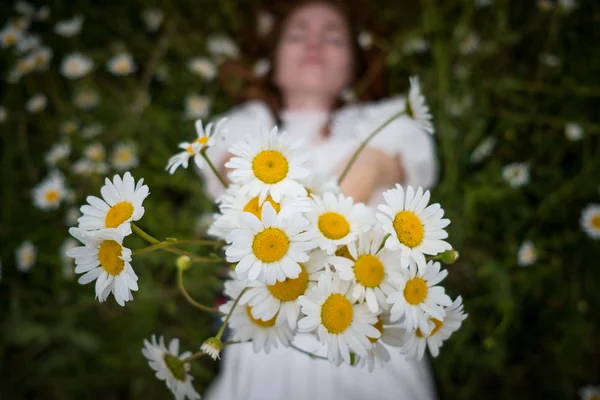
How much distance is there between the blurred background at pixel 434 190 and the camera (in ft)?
3.23

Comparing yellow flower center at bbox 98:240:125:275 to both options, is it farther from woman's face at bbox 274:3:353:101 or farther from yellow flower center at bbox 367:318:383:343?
woman's face at bbox 274:3:353:101

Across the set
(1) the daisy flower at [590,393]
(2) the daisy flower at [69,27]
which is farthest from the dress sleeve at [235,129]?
(1) the daisy flower at [590,393]

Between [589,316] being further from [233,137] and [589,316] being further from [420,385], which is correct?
[233,137]

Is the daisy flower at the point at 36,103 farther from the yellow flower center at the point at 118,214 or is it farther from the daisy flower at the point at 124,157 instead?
the yellow flower center at the point at 118,214

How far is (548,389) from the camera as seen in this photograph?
105cm

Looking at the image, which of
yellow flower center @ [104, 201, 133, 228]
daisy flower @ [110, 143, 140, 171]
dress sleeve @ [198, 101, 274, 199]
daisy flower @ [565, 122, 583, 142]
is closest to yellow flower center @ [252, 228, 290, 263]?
yellow flower center @ [104, 201, 133, 228]

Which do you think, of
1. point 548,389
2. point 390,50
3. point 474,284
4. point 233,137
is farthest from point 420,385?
point 390,50

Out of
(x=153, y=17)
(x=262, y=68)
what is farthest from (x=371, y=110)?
(x=153, y=17)

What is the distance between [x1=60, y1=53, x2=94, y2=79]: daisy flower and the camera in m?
1.13

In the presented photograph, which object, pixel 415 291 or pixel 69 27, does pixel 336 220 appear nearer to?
pixel 415 291

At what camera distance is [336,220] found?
37 cm

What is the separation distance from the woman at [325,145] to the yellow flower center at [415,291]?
0.39 meters

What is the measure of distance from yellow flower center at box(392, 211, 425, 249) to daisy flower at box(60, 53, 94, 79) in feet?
3.41

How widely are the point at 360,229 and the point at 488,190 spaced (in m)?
0.67
